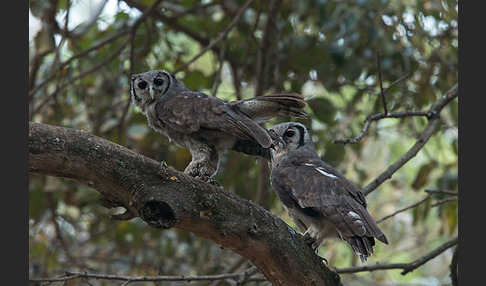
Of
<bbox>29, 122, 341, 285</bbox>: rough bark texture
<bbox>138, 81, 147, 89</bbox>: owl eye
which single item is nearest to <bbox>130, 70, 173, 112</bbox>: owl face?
<bbox>138, 81, 147, 89</bbox>: owl eye

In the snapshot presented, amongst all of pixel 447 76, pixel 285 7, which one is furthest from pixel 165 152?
pixel 447 76

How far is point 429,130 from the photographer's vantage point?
4395 mm

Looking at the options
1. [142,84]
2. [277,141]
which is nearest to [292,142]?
[277,141]

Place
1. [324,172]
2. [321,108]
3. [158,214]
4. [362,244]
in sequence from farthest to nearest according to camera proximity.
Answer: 1. [321,108]
2. [324,172]
3. [362,244]
4. [158,214]

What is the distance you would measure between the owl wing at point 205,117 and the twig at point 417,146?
85cm

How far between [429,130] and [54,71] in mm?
3350

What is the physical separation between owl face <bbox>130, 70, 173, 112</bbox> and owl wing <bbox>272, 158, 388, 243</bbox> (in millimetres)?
1056

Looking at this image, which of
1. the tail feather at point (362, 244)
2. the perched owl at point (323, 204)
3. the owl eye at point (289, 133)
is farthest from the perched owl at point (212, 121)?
the tail feather at point (362, 244)

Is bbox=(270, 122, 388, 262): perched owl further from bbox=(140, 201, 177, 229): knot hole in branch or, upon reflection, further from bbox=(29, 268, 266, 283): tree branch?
bbox=(140, 201, 177, 229): knot hole in branch

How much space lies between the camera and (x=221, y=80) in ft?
19.7

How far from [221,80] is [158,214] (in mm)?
3325

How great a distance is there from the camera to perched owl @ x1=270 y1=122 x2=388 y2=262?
3.56 m

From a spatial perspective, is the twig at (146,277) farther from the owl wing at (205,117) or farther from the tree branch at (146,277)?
the owl wing at (205,117)

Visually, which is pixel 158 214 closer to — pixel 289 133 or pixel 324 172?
pixel 324 172
